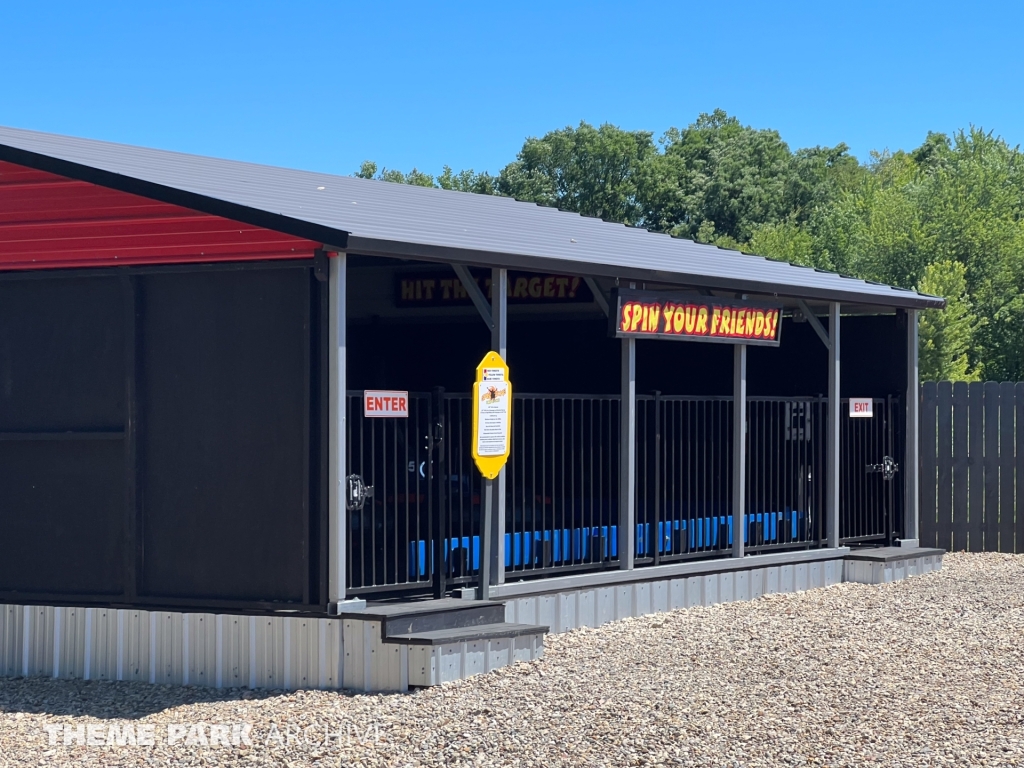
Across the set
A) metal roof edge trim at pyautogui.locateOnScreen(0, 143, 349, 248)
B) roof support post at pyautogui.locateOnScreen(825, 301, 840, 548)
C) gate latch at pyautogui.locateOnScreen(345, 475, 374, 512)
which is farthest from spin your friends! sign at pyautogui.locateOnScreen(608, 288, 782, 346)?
metal roof edge trim at pyautogui.locateOnScreen(0, 143, 349, 248)

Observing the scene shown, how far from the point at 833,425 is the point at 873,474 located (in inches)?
52.7

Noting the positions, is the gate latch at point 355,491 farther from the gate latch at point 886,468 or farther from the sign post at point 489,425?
the gate latch at point 886,468

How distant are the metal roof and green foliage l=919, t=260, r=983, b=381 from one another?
26251 mm

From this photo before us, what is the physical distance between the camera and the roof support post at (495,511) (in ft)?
29.5

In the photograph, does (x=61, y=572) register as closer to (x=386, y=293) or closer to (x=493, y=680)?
(x=493, y=680)

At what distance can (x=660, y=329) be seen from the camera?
10.7m

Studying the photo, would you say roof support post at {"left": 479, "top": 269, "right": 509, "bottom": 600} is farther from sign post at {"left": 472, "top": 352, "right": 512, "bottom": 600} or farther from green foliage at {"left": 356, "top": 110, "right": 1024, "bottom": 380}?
green foliage at {"left": 356, "top": 110, "right": 1024, "bottom": 380}

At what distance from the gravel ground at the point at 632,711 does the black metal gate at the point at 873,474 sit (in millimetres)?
3559

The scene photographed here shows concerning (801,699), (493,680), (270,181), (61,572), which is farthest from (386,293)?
(801,699)

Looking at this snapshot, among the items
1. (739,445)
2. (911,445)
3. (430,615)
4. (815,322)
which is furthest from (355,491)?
(911,445)

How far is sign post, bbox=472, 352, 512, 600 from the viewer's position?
28.5ft

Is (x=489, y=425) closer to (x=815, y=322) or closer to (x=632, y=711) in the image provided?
(x=632, y=711)

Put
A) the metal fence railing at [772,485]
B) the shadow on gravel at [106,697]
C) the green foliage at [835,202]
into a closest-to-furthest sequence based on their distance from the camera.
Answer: the shadow on gravel at [106,697] < the metal fence railing at [772,485] < the green foliage at [835,202]

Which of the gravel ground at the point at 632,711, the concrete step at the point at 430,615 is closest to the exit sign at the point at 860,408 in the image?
the gravel ground at the point at 632,711
